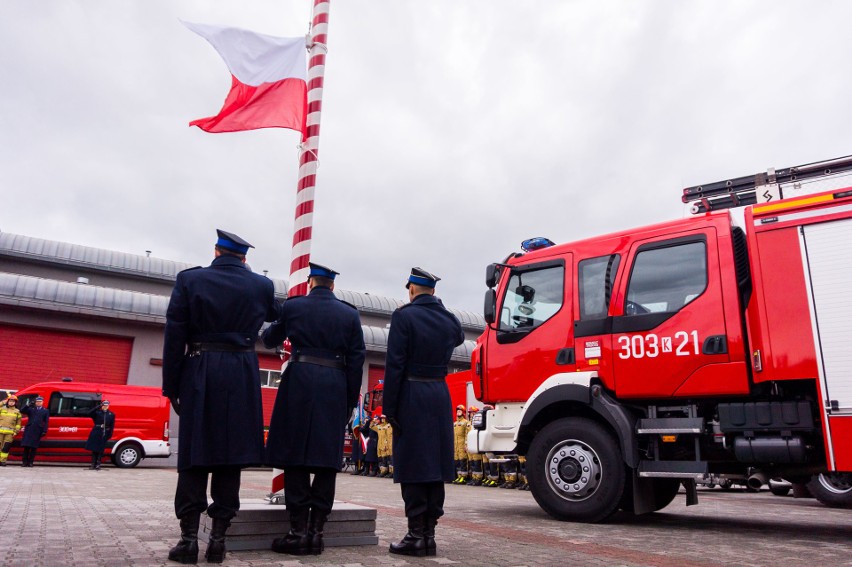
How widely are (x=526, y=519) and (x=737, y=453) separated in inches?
91.5

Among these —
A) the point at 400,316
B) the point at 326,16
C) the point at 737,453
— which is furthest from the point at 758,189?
the point at 326,16

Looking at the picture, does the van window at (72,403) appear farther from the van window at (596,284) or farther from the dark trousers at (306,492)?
the dark trousers at (306,492)

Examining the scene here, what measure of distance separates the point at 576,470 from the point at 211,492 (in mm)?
3975

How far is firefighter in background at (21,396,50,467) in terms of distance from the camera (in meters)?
16.5

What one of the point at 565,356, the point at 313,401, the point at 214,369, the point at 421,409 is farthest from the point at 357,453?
the point at 214,369

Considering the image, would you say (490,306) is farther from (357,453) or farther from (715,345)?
(357,453)

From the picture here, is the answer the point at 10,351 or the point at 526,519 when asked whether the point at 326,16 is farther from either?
the point at 10,351

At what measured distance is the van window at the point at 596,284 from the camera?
693 cm

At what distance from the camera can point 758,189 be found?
21.6 feet

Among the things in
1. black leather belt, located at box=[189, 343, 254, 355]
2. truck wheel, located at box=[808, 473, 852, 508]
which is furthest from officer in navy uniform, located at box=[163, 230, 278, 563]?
truck wheel, located at box=[808, 473, 852, 508]

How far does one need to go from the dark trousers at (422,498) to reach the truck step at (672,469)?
265cm

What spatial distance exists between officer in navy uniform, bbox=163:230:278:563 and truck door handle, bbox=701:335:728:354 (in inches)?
165

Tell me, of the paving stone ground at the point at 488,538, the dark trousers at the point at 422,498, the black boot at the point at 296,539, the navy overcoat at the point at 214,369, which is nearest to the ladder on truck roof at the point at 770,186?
the paving stone ground at the point at 488,538

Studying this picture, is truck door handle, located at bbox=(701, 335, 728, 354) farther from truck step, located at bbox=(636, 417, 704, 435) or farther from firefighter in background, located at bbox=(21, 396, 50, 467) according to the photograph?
firefighter in background, located at bbox=(21, 396, 50, 467)
